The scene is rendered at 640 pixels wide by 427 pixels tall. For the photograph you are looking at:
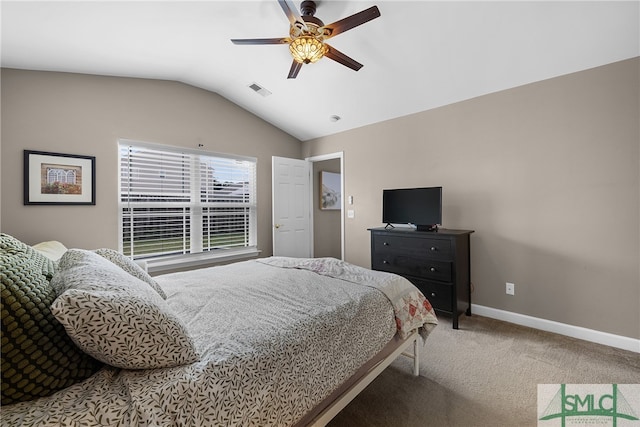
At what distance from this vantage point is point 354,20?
180 cm

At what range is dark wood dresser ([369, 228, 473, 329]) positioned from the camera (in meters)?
2.79

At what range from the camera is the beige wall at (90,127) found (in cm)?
248

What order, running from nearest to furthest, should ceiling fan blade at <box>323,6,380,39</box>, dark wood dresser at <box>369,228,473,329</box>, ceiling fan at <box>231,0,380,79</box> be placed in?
ceiling fan blade at <box>323,6,380,39</box> < ceiling fan at <box>231,0,380,79</box> < dark wood dresser at <box>369,228,473,329</box>

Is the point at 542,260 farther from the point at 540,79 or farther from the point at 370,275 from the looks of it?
the point at 370,275

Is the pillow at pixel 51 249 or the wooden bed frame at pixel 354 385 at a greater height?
the pillow at pixel 51 249

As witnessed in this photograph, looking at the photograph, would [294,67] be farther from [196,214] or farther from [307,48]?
[196,214]

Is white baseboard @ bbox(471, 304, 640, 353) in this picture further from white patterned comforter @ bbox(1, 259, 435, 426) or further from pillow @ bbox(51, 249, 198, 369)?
pillow @ bbox(51, 249, 198, 369)

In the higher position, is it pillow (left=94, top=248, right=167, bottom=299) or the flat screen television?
the flat screen television

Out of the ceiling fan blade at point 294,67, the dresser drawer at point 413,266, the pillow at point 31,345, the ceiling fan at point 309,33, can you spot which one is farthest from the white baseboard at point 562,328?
the pillow at point 31,345

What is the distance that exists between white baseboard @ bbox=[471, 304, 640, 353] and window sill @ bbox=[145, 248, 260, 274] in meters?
3.02

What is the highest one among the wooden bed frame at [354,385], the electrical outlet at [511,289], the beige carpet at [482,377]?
the electrical outlet at [511,289]

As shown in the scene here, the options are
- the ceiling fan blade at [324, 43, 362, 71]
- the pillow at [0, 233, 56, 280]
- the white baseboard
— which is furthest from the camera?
the white baseboard

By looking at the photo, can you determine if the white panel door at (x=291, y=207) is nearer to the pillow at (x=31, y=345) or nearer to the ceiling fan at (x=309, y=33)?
the ceiling fan at (x=309, y=33)

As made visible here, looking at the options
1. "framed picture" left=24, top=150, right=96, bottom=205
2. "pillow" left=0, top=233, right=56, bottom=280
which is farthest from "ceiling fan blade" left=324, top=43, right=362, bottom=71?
"framed picture" left=24, top=150, right=96, bottom=205
